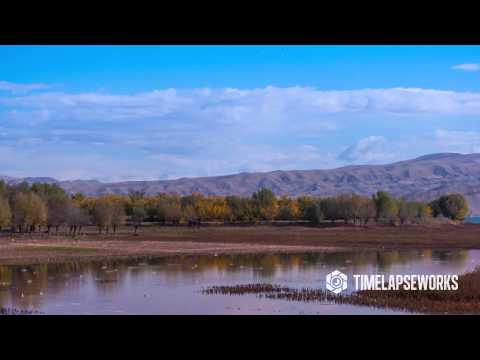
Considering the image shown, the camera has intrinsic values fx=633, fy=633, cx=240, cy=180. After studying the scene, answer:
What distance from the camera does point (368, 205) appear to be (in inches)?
3191

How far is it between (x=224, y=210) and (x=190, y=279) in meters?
62.7


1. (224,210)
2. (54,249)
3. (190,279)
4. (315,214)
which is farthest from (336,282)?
(224,210)

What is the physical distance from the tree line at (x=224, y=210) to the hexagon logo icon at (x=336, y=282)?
41.4 metres

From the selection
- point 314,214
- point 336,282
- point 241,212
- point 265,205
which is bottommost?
point 336,282

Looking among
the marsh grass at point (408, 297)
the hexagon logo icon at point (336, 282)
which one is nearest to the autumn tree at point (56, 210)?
the hexagon logo icon at point (336, 282)

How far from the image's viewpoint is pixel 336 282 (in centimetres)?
2448

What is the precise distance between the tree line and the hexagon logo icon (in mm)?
41404

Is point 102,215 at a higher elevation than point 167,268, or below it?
higher

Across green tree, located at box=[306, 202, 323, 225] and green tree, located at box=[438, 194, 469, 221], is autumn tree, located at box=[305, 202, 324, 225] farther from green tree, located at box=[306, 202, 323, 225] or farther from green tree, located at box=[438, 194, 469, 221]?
green tree, located at box=[438, 194, 469, 221]

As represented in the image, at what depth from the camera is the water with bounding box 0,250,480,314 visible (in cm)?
1909

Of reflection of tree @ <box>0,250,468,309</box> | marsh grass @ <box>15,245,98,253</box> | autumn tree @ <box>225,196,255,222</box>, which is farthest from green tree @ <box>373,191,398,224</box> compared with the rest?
marsh grass @ <box>15,245,98,253</box>

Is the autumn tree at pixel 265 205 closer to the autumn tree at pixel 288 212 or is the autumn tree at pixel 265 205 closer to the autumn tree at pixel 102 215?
the autumn tree at pixel 288 212

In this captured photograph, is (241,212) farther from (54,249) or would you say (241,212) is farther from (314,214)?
(54,249)
